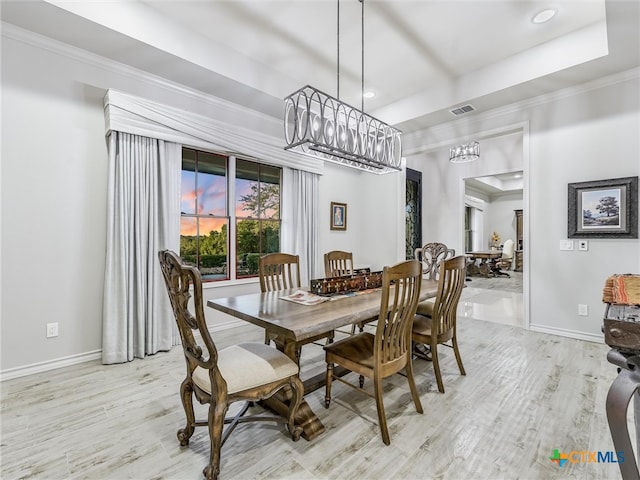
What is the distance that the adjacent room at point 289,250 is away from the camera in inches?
65.1

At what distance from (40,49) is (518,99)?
16.2ft

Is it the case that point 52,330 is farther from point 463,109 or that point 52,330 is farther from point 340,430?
point 463,109

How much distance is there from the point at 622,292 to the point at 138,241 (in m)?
3.42

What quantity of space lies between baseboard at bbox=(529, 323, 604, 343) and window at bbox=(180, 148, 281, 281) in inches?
138

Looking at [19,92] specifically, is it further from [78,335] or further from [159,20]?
[78,335]

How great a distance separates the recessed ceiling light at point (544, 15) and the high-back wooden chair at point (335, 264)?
2786 mm

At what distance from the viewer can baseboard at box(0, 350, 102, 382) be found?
8.13 ft

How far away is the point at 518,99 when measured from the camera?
3.73m

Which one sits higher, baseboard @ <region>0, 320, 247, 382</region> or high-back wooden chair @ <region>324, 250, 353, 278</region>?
high-back wooden chair @ <region>324, 250, 353, 278</region>

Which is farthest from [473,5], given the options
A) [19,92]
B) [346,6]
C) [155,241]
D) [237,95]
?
[19,92]

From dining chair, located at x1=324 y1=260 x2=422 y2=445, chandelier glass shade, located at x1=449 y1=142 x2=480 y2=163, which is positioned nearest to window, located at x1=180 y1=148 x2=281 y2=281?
dining chair, located at x1=324 y1=260 x2=422 y2=445

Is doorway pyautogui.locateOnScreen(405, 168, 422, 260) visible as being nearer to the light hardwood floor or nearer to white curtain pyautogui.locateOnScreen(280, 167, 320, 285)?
white curtain pyautogui.locateOnScreen(280, 167, 320, 285)

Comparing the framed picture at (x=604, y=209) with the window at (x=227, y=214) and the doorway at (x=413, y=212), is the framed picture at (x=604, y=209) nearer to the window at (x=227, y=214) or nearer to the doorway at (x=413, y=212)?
the window at (x=227, y=214)

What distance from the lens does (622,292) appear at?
3.61 feet
